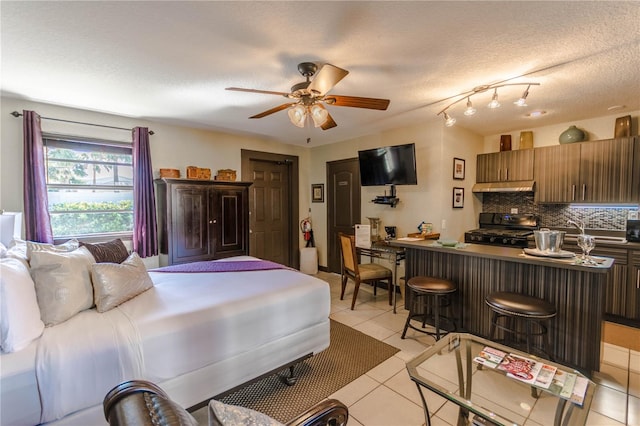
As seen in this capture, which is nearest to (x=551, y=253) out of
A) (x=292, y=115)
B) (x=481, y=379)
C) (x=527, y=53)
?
(x=481, y=379)

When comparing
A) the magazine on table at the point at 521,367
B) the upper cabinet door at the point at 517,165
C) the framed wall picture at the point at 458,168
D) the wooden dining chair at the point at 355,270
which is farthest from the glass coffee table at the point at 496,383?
the upper cabinet door at the point at 517,165

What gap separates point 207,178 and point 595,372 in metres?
4.74

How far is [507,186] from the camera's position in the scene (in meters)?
4.18

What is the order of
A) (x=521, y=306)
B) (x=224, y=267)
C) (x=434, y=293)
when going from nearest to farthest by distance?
(x=521, y=306)
(x=434, y=293)
(x=224, y=267)

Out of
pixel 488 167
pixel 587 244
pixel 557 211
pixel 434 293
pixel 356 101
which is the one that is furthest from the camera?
pixel 488 167

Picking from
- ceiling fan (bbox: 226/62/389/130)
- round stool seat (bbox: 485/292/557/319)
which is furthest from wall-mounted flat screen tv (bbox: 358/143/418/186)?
round stool seat (bbox: 485/292/557/319)

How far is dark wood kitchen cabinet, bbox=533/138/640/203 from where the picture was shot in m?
3.32

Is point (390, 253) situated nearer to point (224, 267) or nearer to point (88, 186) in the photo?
point (224, 267)

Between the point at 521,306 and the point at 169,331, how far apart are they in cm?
245

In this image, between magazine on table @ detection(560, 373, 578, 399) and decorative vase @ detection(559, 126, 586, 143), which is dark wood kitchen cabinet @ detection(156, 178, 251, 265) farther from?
decorative vase @ detection(559, 126, 586, 143)

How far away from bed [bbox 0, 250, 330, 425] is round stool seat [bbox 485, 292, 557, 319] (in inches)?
54.3

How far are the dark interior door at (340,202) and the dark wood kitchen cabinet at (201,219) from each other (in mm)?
1776

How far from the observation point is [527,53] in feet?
6.88

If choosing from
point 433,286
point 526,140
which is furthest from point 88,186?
point 526,140
